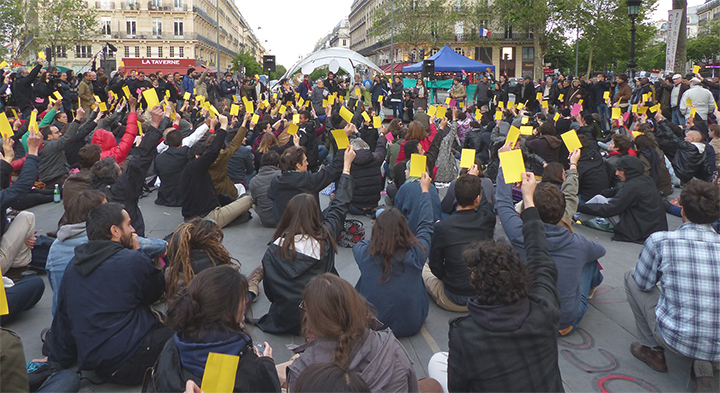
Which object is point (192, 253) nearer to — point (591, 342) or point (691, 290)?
point (591, 342)

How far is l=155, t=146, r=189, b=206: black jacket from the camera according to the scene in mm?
7543

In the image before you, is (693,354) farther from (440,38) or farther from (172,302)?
(440,38)

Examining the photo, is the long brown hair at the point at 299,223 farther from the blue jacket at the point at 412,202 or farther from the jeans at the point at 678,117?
the jeans at the point at 678,117

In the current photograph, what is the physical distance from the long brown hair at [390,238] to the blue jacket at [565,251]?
791 mm

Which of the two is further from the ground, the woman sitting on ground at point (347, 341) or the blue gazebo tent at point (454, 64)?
the blue gazebo tent at point (454, 64)

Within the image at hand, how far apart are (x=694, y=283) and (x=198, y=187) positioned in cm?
521

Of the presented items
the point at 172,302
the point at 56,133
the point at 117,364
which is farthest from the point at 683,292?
the point at 56,133

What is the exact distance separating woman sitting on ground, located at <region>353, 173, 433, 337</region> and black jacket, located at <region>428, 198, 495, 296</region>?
0.39 m

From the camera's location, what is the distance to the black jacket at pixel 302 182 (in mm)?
5414

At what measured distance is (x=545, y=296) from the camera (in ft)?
7.98

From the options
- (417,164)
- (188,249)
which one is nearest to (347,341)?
(188,249)

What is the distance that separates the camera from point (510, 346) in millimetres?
2258

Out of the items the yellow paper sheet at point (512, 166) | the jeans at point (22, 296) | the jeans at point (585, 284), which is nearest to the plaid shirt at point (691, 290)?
the jeans at point (585, 284)

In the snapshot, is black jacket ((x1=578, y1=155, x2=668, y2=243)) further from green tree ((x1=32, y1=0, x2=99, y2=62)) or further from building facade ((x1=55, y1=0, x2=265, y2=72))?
building facade ((x1=55, y1=0, x2=265, y2=72))
